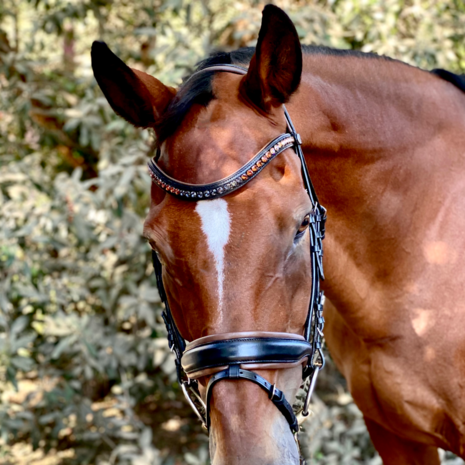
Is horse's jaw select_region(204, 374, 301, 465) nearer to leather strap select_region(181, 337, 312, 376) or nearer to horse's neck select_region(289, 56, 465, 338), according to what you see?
leather strap select_region(181, 337, 312, 376)

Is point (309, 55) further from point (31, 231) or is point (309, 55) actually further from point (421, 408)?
point (31, 231)

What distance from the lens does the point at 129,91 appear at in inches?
58.0

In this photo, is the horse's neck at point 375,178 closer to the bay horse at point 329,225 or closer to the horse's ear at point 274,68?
the bay horse at point 329,225

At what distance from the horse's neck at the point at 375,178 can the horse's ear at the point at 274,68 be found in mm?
326

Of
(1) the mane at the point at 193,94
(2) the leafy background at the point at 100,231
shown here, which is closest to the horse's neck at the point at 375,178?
(1) the mane at the point at 193,94

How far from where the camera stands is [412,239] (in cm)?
179

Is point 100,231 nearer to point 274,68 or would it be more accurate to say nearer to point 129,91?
point 129,91

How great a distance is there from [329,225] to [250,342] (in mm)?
671

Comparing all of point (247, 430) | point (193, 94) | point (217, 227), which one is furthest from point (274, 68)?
point (247, 430)

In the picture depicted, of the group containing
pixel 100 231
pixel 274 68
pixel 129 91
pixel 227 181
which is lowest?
pixel 100 231

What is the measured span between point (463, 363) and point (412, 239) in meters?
0.42

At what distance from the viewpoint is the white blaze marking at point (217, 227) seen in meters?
1.21

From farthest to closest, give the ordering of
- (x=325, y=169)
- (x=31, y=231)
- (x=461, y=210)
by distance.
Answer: (x=31, y=231) → (x=461, y=210) → (x=325, y=169)

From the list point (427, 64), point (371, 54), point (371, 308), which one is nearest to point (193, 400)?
point (371, 308)
